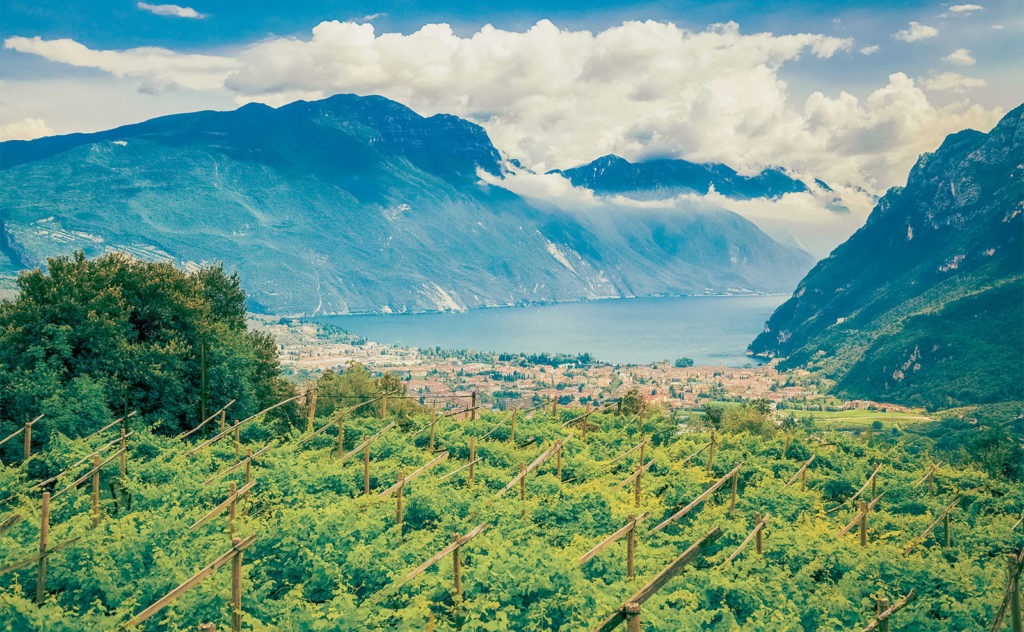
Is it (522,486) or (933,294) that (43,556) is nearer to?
(522,486)

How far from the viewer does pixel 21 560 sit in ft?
37.4

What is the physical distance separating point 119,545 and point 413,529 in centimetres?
588

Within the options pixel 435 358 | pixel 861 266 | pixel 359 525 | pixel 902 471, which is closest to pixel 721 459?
pixel 902 471

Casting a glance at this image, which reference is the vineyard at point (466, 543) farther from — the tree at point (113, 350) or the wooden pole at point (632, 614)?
the tree at point (113, 350)

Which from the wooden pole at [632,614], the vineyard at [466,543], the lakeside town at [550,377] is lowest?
the lakeside town at [550,377]

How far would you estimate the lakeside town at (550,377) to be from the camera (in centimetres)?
10975

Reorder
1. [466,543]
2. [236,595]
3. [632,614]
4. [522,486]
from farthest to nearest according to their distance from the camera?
[522,486] < [466,543] < [236,595] < [632,614]

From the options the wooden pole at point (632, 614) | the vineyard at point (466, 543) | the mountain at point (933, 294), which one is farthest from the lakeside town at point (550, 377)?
the wooden pole at point (632, 614)

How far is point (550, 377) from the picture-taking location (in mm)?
137625

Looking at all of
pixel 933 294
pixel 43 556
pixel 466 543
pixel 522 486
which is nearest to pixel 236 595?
pixel 43 556

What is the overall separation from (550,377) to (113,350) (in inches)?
4515

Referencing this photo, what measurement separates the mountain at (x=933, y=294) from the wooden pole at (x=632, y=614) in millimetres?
111115

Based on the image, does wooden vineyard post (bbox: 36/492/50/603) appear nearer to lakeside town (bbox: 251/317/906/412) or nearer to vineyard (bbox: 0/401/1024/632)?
vineyard (bbox: 0/401/1024/632)

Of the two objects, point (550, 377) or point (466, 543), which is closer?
point (466, 543)
